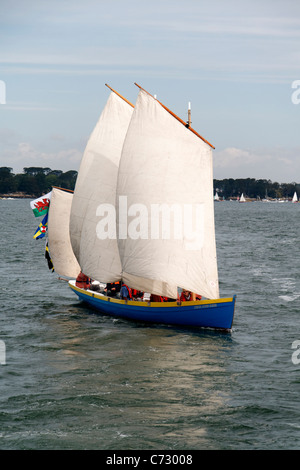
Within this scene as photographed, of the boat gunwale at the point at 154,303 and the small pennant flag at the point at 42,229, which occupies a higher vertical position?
the small pennant flag at the point at 42,229

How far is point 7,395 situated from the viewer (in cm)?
2381

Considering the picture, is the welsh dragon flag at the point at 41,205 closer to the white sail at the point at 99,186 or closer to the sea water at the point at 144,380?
the white sail at the point at 99,186

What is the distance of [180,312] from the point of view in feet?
110

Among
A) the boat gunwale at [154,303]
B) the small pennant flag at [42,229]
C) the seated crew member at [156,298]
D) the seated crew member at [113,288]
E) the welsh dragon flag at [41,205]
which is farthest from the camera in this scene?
the welsh dragon flag at [41,205]

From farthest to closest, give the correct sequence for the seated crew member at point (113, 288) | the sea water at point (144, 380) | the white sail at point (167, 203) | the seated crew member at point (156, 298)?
1. the seated crew member at point (113, 288)
2. the seated crew member at point (156, 298)
3. the white sail at point (167, 203)
4. the sea water at point (144, 380)

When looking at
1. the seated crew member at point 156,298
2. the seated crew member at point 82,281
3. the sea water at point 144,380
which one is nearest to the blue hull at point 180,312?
the sea water at point 144,380

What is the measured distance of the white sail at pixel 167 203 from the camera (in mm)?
34719

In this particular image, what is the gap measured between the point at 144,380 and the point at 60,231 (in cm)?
1883

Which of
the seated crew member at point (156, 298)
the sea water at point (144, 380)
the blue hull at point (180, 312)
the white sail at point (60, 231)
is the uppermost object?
the white sail at point (60, 231)

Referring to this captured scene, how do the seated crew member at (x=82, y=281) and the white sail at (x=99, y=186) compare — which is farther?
the seated crew member at (x=82, y=281)

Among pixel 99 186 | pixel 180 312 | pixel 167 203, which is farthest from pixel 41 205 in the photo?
pixel 180 312

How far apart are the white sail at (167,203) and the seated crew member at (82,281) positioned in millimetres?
6225

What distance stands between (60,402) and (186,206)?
48.4 feet
